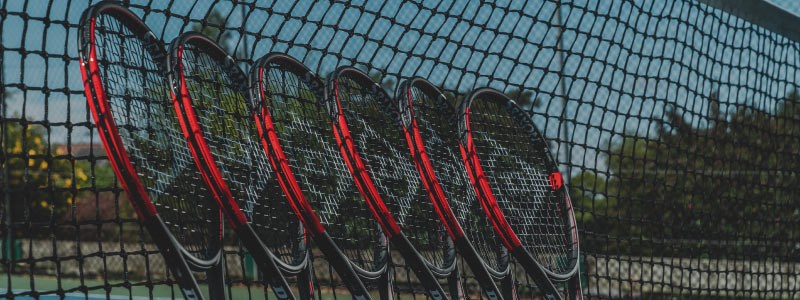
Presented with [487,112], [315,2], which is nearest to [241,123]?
[315,2]

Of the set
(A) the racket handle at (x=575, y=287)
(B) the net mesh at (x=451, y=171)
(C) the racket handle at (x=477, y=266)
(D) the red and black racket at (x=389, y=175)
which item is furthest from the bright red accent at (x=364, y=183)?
(A) the racket handle at (x=575, y=287)

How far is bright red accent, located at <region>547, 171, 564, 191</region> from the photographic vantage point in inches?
116

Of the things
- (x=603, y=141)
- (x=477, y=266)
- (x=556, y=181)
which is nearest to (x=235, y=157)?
(x=477, y=266)

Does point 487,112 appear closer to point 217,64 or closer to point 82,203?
point 217,64

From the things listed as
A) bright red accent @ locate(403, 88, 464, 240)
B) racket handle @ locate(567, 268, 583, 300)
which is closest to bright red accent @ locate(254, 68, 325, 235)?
bright red accent @ locate(403, 88, 464, 240)

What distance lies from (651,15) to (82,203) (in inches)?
231

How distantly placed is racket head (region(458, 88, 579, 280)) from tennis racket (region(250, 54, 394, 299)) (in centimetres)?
42

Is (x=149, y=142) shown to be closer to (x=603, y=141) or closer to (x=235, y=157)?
(x=235, y=157)

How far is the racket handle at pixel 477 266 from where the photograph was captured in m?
2.47

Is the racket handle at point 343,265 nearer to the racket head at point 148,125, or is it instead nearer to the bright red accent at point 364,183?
the bright red accent at point 364,183

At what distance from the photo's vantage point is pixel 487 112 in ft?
9.64

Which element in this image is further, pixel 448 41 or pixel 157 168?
pixel 448 41

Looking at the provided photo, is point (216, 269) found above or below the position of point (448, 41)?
below

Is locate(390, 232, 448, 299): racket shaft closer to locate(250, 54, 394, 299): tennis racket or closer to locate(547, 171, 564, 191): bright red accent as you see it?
locate(250, 54, 394, 299): tennis racket
